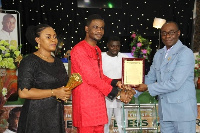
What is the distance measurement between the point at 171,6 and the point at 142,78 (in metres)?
6.10

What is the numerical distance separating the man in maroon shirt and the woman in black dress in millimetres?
358

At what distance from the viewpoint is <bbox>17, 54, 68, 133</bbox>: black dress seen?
1.76m

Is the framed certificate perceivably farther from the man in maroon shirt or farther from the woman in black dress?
the woman in black dress

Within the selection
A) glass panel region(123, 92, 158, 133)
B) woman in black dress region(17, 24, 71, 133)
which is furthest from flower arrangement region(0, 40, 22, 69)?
glass panel region(123, 92, 158, 133)

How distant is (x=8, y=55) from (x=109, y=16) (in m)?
5.24

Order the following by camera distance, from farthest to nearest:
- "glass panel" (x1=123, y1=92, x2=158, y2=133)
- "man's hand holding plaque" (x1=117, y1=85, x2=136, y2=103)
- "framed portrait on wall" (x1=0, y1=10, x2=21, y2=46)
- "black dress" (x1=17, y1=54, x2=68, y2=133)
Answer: "framed portrait on wall" (x1=0, y1=10, x2=21, y2=46) < "glass panel" (x1=123, y1=92, x2=158, y2=133) < "man's hand holding plaque" (x1=117, y1=85, x2=136, y2=103) < "black dress" (x1=17, y1=54, x2=68, y2=133)

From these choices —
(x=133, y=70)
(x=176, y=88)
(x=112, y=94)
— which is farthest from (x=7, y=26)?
(x=176, y=88)

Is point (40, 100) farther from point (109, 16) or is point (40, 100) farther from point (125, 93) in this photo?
point (109, 16)

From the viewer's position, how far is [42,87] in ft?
5.98

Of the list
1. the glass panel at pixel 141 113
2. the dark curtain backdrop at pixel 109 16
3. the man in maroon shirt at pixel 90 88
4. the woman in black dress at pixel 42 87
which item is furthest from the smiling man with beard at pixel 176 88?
the dark curtain backdrop at pixel 109 16

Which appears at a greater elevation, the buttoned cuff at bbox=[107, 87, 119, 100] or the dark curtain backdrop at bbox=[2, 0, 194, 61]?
the dark curtain backdrop at bbox=[2, 0, 194, 61]

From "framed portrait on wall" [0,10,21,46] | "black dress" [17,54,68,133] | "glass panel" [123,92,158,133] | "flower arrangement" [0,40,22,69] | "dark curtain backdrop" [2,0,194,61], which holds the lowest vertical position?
"glass panel" [123,92,158,133]

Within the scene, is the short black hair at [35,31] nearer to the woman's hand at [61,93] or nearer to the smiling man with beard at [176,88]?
the woman's hand at [61,93]

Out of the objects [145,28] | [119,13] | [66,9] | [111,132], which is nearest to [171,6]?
[145,28]
